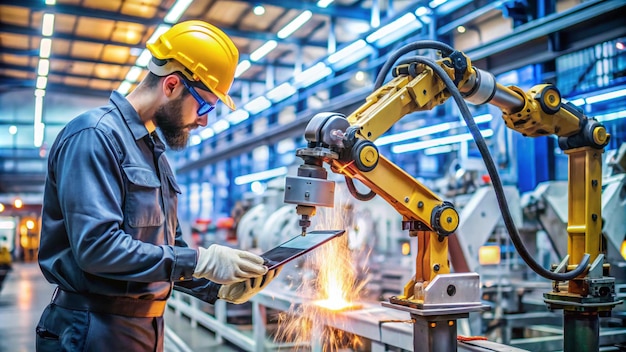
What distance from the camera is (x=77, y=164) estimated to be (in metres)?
1.80

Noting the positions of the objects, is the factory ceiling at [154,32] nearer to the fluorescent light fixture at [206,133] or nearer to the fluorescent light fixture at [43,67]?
the fluorescent light fixture at [43,67]

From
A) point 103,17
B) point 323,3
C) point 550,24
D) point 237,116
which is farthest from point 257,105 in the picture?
point 550,24

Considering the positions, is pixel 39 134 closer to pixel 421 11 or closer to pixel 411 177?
pixel 421 11

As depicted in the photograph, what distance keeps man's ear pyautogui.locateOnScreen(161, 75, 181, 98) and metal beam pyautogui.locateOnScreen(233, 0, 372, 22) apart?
6.56 meters

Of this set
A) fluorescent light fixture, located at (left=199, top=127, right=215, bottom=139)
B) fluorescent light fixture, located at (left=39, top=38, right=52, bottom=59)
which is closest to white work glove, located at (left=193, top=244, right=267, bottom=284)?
fluorescent light fixture, located at (left=39, top=38, right=52, bottom=59)

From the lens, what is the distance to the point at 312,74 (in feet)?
31.1

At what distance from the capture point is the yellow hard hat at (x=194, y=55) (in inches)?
80.9

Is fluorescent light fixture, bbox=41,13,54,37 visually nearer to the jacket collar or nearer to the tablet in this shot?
the jacket collar

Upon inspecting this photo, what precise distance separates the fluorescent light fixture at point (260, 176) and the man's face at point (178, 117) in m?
10.4

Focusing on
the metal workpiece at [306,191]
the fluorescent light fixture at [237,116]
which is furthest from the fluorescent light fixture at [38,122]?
the metal workpiece at [306,191]

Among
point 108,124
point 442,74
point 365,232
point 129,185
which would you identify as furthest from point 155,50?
point 365,232

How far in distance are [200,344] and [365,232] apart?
8.01ft

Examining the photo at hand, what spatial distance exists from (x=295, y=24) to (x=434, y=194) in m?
6.62

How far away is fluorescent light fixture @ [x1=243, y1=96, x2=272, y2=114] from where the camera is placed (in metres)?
11.6
